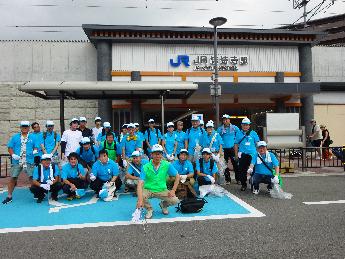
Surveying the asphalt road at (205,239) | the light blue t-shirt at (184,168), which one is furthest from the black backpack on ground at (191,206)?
the light blue t-shirt at (184,168)

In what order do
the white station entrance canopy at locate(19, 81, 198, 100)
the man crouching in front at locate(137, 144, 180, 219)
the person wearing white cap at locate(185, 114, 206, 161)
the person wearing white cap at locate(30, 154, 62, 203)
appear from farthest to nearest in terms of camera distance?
1. the white station entrance canopy at locate(19, 81, 198, 100)
2. the person wearing white cap at locate(185, 114, 206, 161)
3. the person wearing white cap at locate(30, 154, 62, 203)
4. the man crouching in front at locate(137, 144, 180, 219)

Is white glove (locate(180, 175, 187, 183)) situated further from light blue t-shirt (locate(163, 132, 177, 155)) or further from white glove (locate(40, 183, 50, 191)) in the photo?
white glove (locate(40, 183, 50, 191))

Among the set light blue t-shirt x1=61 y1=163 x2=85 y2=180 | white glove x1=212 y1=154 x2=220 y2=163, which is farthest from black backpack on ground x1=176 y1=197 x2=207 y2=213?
light blue t-shirt x1=61 y1=163 x2=85 y2=180

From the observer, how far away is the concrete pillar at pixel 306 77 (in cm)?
1712

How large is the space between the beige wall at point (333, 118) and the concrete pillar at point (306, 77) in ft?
3.46

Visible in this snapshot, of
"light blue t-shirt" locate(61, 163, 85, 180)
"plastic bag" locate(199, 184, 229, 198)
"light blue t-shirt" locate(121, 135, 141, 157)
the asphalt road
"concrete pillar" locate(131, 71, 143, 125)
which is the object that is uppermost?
"concrete pillar" locate(131, 71, 143, 125)

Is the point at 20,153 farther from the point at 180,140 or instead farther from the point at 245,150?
the point at 245,150

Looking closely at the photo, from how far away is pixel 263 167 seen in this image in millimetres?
7410

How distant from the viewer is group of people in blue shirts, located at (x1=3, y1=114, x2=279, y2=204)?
703 centimetres

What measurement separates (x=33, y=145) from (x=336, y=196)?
24.7ft

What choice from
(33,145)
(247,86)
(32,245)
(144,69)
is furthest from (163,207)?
(144,69)

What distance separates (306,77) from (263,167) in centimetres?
1173

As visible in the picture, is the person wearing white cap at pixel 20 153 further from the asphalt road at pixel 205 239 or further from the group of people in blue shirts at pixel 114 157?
the asphalt road at pixel 205 239

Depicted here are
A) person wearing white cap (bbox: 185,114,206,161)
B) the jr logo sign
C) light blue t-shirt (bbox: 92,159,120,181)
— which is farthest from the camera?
the jr logo sign
